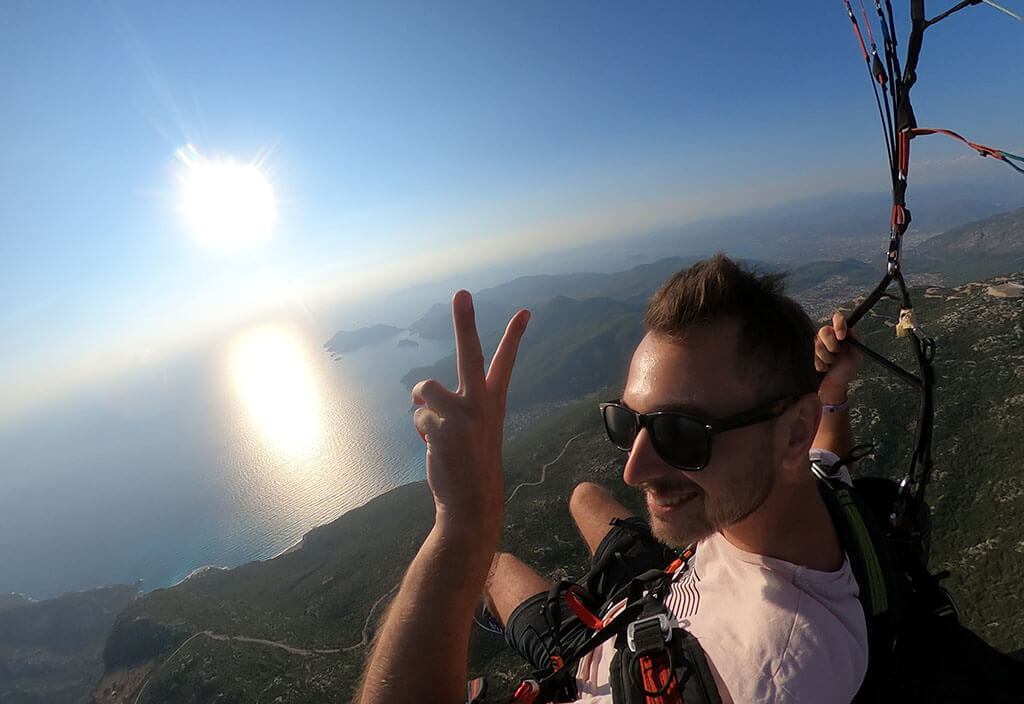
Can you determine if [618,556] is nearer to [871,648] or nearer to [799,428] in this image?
[871,648]

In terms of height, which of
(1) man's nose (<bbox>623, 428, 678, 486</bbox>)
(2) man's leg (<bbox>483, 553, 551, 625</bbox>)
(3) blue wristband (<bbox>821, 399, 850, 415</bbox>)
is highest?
(1) man's nose (<bbox>623, 428, 678, 486</bbox>)

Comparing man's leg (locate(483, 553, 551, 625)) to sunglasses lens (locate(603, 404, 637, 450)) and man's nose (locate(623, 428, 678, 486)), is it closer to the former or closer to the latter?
sunglasses lens (locate(603, 404, 637, 450))

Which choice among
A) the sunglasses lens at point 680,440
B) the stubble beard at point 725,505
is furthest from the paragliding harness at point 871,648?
the sunglasses lens at point 680,440

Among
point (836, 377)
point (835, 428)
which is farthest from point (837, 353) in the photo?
point (835, 428)

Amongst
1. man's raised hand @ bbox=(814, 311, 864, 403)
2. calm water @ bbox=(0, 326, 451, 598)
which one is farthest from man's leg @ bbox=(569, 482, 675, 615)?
calm water @ bbox=(0, 326, 451, 598)

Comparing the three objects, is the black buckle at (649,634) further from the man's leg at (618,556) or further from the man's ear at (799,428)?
the man's leg at (618,556)

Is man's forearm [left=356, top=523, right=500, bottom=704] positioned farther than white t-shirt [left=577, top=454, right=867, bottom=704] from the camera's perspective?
Yes

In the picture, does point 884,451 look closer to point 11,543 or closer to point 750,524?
point 750,524
